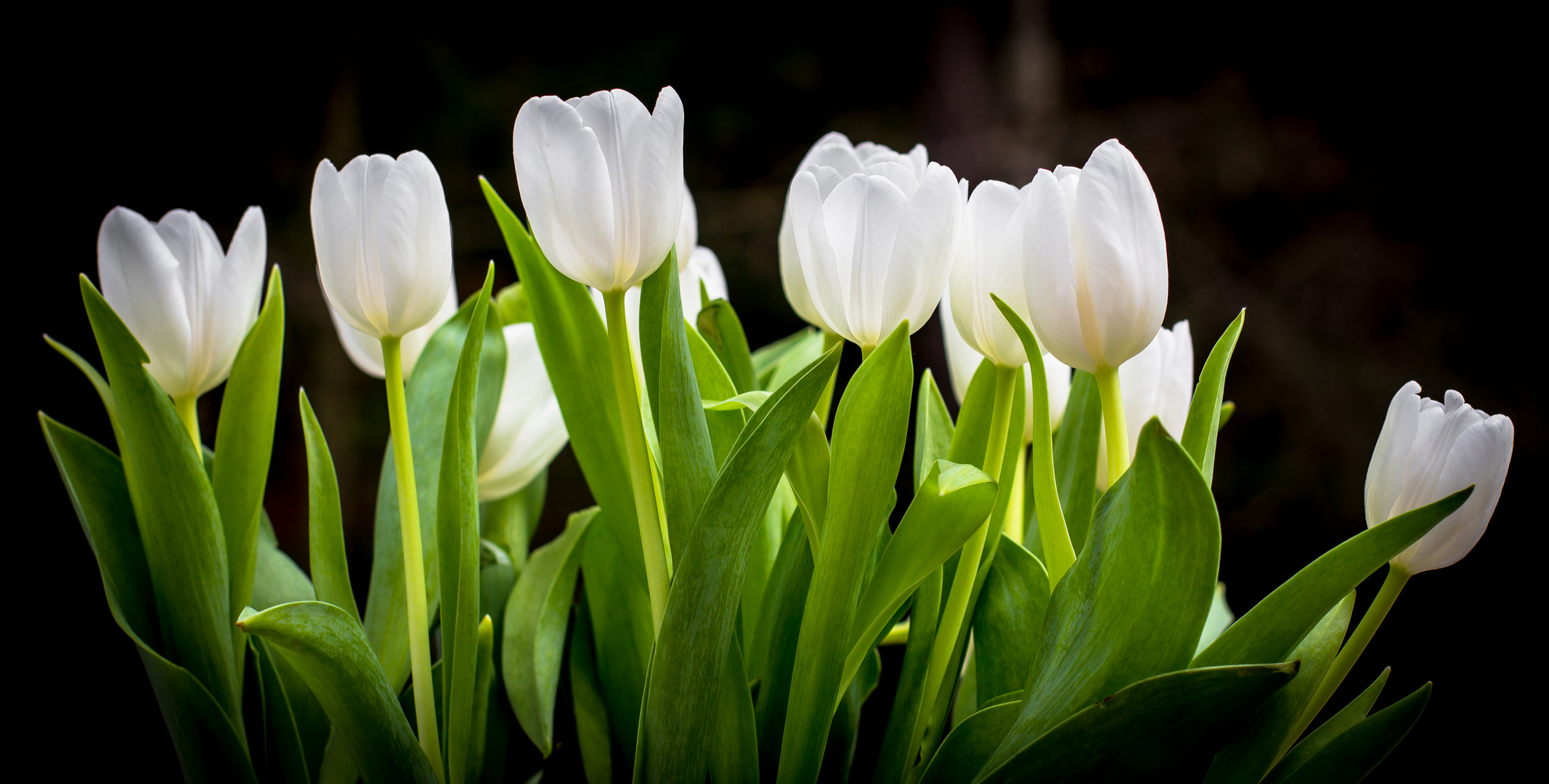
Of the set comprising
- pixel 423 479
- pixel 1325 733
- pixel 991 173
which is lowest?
pixel 1325 733

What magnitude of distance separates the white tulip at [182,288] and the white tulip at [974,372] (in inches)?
9.2

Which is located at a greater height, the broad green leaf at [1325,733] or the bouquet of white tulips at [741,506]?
the bouquet of white tulips at [741,506]

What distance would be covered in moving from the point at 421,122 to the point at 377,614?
1.09 m

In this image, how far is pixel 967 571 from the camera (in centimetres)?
26

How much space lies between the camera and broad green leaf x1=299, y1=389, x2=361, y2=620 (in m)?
0.30

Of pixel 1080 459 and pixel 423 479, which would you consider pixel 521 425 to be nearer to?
pixel 423 479

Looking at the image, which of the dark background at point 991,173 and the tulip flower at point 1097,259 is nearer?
the tulip flower at point 1097,259

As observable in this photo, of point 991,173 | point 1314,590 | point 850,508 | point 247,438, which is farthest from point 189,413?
point 991,173

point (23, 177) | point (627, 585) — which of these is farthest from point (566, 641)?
point (23, 177)

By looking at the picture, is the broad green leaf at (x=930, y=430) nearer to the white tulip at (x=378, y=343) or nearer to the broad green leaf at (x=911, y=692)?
the broad green leaf at (x=911, y=692)

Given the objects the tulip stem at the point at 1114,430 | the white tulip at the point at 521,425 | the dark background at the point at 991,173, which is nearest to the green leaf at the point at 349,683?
the white tulip at the point at 521,425

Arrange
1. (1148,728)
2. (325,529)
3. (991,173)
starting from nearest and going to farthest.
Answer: (1148,728), (325,529), (991,173)

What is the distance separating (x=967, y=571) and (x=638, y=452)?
10cm

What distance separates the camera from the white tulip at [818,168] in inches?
11.0
